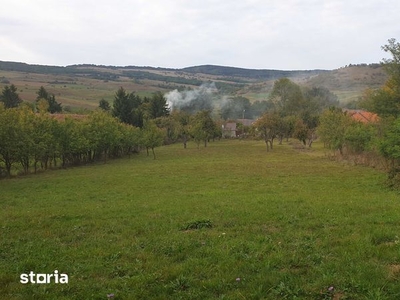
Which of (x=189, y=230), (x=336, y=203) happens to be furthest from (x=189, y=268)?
(x=336, y=203)

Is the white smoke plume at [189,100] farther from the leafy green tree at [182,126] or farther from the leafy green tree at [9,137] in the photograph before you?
the leafy green tree at [9,137]

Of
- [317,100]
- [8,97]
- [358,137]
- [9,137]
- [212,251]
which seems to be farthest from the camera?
[317,100]

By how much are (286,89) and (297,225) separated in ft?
368

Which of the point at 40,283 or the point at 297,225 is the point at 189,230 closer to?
the point at 297,225

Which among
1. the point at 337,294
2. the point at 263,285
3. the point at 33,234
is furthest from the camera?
the point at 33,234

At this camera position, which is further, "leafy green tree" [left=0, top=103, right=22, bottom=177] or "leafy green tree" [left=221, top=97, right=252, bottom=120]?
"leafy green tree" [left=221, top=97, right=252, bottom=120]

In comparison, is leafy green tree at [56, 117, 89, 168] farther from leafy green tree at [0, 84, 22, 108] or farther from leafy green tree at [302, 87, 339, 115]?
leafy green tree at [302, 87, 339, 115]

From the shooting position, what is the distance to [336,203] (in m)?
14.1

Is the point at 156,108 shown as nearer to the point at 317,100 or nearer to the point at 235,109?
the point at 317,100

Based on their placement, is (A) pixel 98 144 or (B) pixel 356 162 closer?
(B) pixel 356 162

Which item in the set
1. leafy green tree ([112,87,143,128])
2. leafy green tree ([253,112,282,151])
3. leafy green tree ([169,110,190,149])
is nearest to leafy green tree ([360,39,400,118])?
leafy green tree ([253,112,282,151])

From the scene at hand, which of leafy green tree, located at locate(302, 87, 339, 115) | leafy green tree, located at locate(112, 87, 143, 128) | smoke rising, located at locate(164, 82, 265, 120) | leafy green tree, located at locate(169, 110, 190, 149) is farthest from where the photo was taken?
smoke rising, located at locate(164, 82, 265, 120)

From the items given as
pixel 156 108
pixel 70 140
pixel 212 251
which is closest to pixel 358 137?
pixel 70 140

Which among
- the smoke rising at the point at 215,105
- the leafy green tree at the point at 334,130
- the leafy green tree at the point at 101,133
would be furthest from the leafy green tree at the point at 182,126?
the smoke rising at the point at 215,105
